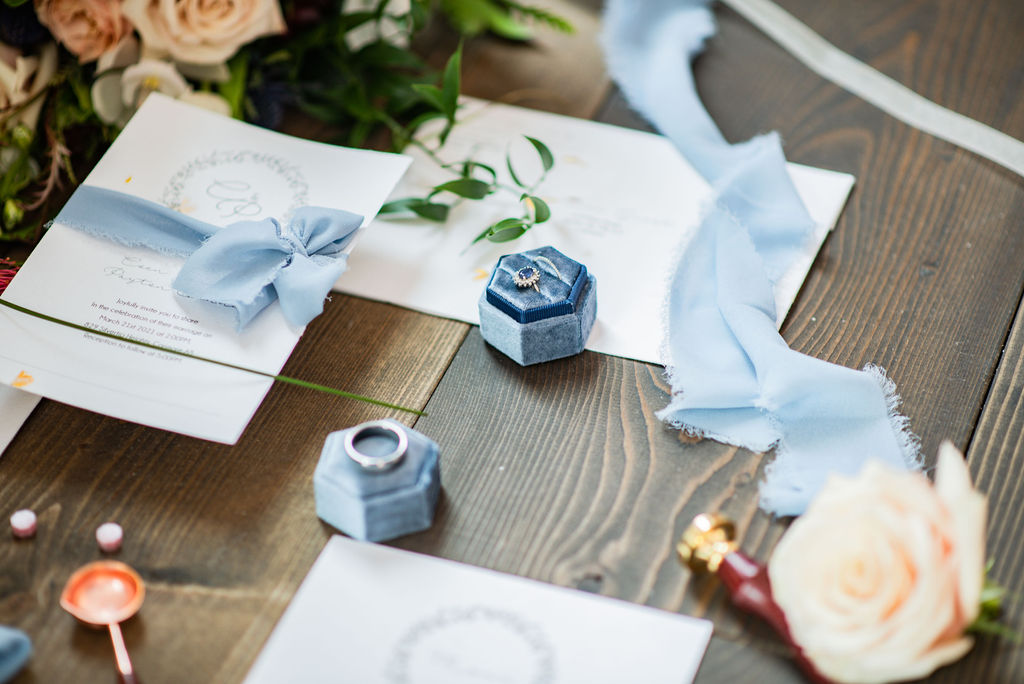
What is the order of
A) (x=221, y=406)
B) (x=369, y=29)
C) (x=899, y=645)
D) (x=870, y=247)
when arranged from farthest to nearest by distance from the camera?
1. (x=369, y=29)
2. (x=870, y=247)
3. (x=221, y=406)
4. (x=899, y=645)

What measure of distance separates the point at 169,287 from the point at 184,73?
298 millimetres

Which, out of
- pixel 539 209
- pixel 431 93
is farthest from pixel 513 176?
pixel 431 93

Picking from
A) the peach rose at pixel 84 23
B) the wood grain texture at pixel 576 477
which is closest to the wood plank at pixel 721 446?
the wood grain texture at pixel 576 477

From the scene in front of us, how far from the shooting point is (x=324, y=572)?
66 centimetres

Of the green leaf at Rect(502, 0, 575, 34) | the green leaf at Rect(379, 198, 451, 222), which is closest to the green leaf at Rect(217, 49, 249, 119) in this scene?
the green leaf at Rect(379, 198, 451, 222)

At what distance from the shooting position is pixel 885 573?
21.7 inches

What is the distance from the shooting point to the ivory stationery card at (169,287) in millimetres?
760

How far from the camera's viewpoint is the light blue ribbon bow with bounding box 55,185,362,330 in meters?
0.79

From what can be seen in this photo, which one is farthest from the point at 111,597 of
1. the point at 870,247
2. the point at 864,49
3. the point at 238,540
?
the point at 864,49

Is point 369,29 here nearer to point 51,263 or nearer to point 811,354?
point 51,263

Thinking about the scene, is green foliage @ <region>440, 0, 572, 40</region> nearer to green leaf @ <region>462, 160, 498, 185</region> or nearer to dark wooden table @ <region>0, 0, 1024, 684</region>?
green leaf @ <region>462, 160, 498, 185</region>

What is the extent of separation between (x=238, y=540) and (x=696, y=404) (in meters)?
0.37

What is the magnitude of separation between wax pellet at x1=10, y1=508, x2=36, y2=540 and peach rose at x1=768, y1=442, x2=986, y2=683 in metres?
0.52

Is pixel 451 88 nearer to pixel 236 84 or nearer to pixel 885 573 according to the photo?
pixel 236 84
